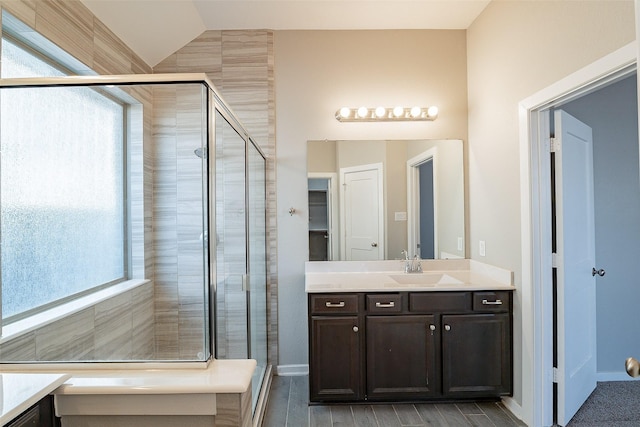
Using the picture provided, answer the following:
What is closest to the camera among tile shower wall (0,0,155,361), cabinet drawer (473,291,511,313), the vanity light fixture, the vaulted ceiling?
tile shower wall (0,0,155,361)

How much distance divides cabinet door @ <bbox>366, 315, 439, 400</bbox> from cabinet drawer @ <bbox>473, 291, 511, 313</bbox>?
34cm

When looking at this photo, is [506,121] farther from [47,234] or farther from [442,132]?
[47,234]

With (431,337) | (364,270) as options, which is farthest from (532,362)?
(364,270)

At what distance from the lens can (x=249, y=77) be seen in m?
3.20

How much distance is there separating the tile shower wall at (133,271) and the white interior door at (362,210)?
1.53 m

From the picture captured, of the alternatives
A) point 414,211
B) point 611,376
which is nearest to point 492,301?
point 414,211

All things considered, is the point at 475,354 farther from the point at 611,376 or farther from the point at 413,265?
the point at 611,376

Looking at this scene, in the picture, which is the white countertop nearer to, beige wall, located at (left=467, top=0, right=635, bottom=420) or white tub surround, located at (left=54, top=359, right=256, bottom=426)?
white tub surround, located at (left=54, top=359, right=256, bottom=426)

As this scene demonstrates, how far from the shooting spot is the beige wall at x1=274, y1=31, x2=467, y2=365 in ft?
10.5

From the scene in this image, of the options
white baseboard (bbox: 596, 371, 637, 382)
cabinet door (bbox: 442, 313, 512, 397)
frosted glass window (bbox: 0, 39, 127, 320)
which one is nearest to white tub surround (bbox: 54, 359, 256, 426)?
frosted glass window (bbox: 0, 39, 127, 320)

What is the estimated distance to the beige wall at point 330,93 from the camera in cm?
321

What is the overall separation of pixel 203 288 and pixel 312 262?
1.65 meters

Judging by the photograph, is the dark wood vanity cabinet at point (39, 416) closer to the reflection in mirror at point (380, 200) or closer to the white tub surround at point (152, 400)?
the white tub surround at point (152, 400)

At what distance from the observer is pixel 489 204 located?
9.29ft
